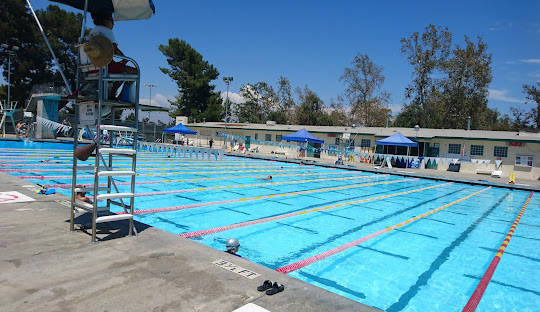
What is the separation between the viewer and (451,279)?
532cm

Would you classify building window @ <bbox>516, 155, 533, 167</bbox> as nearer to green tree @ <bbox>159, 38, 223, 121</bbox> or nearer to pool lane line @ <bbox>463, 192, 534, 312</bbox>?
pool lane line @ <bbox>463, 192, 534, 312</bbox>

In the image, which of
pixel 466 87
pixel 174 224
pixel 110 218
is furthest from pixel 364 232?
pixel 466 87

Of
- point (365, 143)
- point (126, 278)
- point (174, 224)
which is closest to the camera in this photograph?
point (126, 278)

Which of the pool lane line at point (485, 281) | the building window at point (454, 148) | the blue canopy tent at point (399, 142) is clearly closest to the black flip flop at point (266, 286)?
the pool lane line at point (485, 281)

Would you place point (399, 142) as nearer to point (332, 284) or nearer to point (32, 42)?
point (332, 284)

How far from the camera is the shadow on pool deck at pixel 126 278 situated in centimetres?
266

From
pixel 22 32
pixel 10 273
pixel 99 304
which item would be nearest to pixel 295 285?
pixel 99 304

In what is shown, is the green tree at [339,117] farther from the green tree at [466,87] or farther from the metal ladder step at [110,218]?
the metal ladder step at [110,218]

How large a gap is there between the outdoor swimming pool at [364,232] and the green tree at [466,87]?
109 ft

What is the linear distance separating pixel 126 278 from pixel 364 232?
5730mm

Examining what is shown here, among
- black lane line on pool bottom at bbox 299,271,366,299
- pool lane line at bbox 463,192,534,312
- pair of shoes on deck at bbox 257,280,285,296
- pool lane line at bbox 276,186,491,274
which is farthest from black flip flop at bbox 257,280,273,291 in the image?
pool lane line at bbox 463,192,534,312

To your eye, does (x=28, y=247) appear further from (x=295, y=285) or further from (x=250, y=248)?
(x=250, y=248)

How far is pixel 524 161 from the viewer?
2405 centimetres

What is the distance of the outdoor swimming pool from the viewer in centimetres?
493
